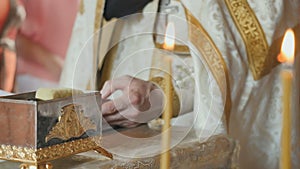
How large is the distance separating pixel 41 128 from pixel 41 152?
0.03 meters

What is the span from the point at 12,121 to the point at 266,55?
0.64 meters

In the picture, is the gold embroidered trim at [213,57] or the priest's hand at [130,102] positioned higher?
the gold embroidered trim at [213,57]

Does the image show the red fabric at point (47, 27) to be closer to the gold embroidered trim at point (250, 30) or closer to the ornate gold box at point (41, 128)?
the gold embroidered trim at point (250, 30)

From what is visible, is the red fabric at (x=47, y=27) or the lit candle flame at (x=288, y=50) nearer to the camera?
the lit candle flame at (x=288, y=50)

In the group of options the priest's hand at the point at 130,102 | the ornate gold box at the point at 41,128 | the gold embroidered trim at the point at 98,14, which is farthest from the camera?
the gold embroidered trim at the point at 98,14

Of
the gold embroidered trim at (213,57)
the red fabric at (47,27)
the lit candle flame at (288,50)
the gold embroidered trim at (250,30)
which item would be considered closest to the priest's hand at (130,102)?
the gold embroidered trim at (213,57)

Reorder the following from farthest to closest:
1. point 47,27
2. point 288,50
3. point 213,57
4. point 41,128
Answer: point 47,27 < point 213,57 < point 41,128 < point 288,50

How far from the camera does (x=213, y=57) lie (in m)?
1.30

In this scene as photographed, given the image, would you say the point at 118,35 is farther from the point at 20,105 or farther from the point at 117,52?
the point at 20,105

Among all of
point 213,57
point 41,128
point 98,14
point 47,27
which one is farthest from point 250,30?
point 47,27

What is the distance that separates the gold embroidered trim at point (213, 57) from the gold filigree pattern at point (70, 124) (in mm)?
391

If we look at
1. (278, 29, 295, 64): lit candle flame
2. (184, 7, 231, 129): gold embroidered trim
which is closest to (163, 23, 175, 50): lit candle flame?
(278, 29, 295, 64): lit candle flame

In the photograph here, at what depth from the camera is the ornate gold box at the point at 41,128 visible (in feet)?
2.85

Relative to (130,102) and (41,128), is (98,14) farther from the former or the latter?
(41,128)
